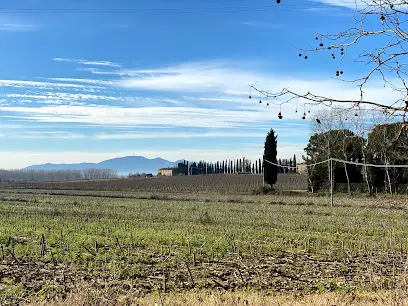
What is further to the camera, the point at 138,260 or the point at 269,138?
the point at 269,138

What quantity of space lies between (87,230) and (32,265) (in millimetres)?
5736

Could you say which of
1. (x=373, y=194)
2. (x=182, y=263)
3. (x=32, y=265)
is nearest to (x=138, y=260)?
(x=182, y=263)

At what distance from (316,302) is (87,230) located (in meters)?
11.1

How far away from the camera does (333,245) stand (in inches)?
521

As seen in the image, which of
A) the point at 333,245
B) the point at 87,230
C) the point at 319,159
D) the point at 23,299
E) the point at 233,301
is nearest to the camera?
the point at 233,301

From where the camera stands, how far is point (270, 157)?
5134 cm

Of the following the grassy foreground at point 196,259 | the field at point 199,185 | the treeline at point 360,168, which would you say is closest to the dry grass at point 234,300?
the grassy foreground at point 196,259

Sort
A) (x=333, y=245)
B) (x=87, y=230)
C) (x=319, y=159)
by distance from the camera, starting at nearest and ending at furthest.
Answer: (x=333, y=245), (x=87, y=230), (x=319, y=159)

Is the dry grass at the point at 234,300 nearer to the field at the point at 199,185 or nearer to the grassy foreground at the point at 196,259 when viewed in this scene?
the grassy foreground at the point at 196,259

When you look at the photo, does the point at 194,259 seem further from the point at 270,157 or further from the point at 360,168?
the point at 270,157

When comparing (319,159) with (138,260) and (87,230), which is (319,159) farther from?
(138,260)

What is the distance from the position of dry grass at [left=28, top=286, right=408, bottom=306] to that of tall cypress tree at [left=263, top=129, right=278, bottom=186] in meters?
43.9

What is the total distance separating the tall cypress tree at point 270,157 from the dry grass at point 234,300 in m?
43.9

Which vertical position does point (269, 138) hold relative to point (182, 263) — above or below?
above
